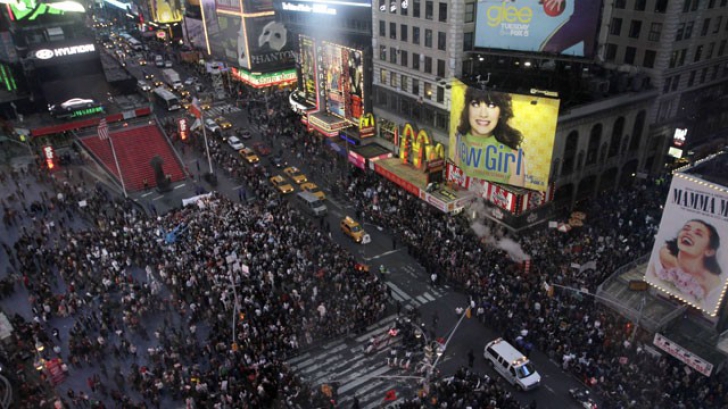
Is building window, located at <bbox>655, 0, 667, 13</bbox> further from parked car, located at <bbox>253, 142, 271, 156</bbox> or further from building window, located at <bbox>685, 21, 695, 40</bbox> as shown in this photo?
parked car, located at <bbox>253, 142, 271, 156</bbox>

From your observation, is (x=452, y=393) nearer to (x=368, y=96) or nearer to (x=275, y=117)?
(x=368, y=96)

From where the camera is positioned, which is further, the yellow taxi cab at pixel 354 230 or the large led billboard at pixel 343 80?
the large led billboard at pixel 343 80

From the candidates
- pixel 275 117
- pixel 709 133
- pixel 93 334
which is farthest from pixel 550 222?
pixel 275 117

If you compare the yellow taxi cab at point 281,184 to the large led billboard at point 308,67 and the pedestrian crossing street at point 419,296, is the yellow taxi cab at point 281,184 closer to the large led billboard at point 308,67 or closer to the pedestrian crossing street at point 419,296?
the large led billboard at point 308,67

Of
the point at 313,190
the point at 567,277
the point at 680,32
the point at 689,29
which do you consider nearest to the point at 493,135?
the point at 567,277

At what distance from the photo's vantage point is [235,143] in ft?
206

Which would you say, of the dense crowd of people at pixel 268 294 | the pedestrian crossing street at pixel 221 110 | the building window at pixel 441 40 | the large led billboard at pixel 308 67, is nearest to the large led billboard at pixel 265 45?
the pedestrian crossing street at pixel 221 110

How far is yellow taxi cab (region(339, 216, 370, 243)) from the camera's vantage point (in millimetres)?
43438

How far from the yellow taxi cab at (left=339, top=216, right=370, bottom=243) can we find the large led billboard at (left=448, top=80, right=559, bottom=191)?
1008cm

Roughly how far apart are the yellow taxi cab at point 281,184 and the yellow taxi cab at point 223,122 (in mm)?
19108

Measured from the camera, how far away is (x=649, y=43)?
44406 millimetres

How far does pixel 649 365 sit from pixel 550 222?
1382 cm

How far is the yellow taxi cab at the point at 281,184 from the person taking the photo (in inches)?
2032

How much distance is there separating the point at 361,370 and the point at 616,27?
124 ft
